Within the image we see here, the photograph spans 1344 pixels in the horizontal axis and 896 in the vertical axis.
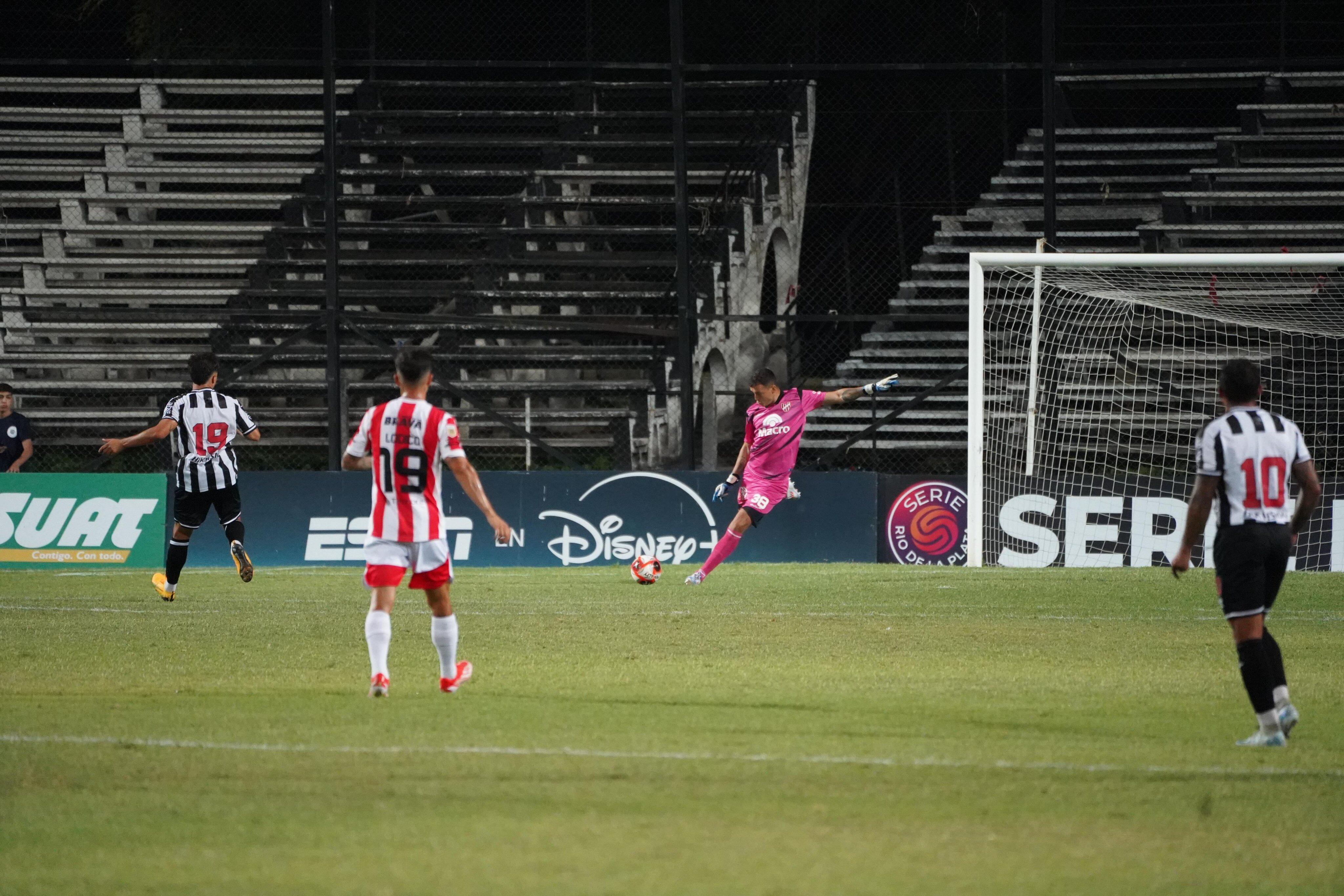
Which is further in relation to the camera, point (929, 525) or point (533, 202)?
point (533, 202)

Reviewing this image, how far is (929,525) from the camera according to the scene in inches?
751

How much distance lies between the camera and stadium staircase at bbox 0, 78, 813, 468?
75.3ft

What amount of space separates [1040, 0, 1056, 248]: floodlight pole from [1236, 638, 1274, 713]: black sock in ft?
44.8

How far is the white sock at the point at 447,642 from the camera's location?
8.55 meters

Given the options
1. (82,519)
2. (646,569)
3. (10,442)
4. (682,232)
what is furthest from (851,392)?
(10,442)

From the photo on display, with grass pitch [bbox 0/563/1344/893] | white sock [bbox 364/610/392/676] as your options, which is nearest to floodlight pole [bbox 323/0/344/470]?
grass pitch [bbox 0/563/1344/893]

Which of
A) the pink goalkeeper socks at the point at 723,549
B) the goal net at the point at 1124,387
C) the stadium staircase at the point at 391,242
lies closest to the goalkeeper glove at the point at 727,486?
the pink goalkeeper socks at the point at 723,549

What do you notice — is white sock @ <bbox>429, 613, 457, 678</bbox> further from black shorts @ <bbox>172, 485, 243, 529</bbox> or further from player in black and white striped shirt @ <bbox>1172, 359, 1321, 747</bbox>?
black shorts @ <bbox>172, 485, 243, 529</bbox>

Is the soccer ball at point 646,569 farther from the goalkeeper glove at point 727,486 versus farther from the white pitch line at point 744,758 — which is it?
the white pitch line at point 744,758

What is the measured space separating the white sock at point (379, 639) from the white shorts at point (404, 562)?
160 millimetres

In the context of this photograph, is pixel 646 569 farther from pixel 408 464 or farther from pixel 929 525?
pixel 408 464

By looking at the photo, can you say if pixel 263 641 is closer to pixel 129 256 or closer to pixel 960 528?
pixel 960 528

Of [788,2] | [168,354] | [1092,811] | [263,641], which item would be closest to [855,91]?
[788,2]

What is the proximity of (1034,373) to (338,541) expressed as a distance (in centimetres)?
834
